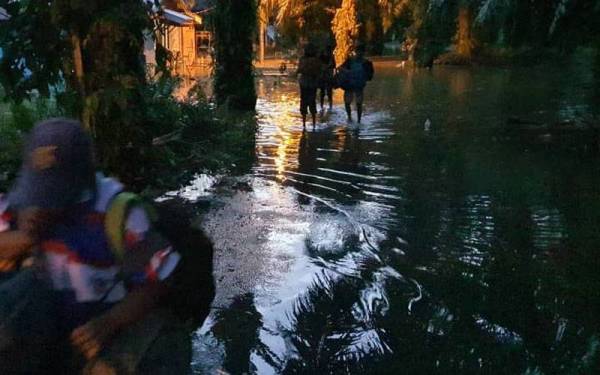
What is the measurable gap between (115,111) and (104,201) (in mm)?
5495

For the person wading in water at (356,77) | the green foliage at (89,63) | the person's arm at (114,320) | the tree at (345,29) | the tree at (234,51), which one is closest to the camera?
the person's arm at (114,320)

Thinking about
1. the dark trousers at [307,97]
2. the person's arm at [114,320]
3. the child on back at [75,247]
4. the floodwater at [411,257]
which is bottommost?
the floodwater at [411,257]

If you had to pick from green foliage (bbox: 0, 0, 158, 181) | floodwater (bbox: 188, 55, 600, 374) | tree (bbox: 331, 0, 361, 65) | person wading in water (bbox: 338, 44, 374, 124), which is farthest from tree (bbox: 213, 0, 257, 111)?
tree (bbox: 331, 0, 361, 65)

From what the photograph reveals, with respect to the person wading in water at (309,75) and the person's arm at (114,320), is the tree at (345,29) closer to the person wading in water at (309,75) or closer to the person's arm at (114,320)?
the person wading in water at (309,75)

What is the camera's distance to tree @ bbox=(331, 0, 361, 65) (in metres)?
31.9

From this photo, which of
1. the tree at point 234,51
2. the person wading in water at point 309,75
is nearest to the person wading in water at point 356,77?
the person wading in water at point 309,75

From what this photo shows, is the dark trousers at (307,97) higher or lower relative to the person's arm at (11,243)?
lower

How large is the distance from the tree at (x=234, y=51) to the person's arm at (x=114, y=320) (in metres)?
14.3

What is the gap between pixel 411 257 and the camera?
6.96 m

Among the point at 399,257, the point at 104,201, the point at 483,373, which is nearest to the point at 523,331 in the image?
the point at 483,373

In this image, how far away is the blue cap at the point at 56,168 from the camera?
101 inches

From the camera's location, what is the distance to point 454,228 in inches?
310

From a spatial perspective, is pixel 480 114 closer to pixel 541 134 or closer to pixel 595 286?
pixel 541 134

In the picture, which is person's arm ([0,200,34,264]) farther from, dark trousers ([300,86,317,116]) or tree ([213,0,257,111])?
tree ([213,0,257,111])
